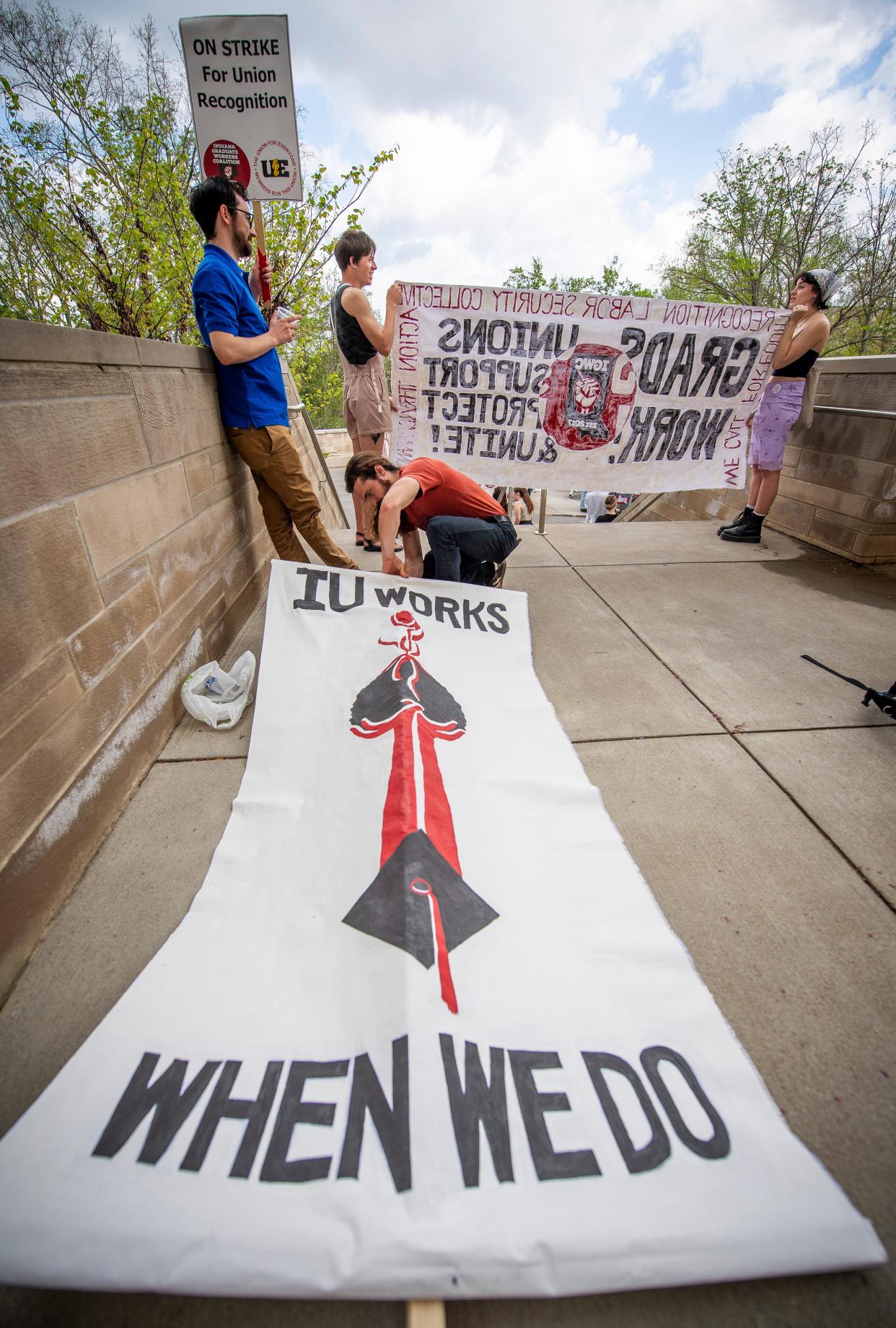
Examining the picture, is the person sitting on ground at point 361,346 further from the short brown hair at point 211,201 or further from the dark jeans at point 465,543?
the short brown hair at point 211,201

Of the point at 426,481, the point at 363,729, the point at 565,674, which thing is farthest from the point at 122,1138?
the point at 426,481

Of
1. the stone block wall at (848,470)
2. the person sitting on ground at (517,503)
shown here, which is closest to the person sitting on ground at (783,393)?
the stone block wall at (848,470)

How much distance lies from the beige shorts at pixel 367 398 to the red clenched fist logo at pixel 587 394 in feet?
4.81

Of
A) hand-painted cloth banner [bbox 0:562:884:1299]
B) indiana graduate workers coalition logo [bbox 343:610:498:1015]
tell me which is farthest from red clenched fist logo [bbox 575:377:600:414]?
hand-painted cloth banner [bbox 0:562:884:1299]

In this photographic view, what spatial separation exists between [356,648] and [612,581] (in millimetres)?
2443

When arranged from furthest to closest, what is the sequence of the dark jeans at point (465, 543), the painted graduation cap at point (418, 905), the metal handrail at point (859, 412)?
the metal handrail at point (859, 412) < the dark jeans at point (465, 543) < the painted graduation cap at point (418, 905)

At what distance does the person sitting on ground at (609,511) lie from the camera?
9627 mm

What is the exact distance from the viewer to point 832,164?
16.6 metres

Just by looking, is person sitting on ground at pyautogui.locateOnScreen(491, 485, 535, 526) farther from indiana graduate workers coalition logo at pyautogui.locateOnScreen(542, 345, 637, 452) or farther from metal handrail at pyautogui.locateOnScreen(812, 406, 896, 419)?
metal handrail at pyautogui.locateOnScreen(812, 406, 896, 419)

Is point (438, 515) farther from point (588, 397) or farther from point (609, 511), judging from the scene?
point (609, 511)

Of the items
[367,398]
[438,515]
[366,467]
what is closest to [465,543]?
[438,515]

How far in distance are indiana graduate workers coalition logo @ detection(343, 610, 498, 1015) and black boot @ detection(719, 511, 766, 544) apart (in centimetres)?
405

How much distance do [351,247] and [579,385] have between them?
1.83 metres

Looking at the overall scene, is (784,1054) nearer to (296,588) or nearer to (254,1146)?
(254,1146)
